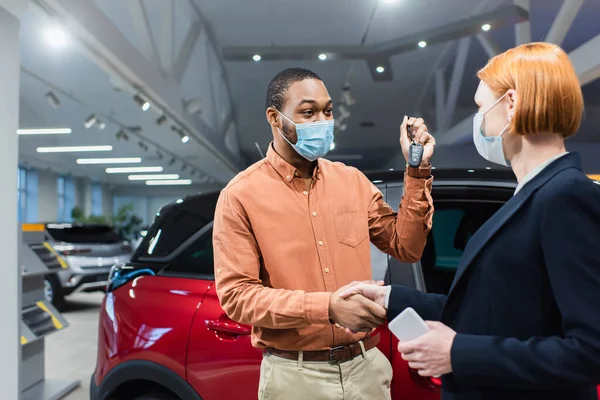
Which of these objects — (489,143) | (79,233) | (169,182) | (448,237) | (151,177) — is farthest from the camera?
(169,182)

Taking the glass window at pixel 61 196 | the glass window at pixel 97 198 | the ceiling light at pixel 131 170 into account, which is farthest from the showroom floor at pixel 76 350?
the glass window at pixel 97 198

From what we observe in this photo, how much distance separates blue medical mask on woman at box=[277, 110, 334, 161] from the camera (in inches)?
61.0

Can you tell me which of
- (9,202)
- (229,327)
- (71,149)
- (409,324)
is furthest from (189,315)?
(71,149)

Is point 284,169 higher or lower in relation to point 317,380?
higher

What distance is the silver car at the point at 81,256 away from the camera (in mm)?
7699

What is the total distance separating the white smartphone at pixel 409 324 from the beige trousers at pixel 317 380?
50cm

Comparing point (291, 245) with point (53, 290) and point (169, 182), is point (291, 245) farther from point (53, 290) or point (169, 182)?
point (169, 182)

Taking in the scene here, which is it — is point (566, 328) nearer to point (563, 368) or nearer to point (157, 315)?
point (563, 368)

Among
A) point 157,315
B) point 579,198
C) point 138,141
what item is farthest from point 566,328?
point 138,141

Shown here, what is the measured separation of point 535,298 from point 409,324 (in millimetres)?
215

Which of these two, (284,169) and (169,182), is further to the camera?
(169,182)

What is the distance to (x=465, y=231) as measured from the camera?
2.86m

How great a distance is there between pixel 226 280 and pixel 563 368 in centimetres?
82

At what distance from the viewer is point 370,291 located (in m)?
1.26
